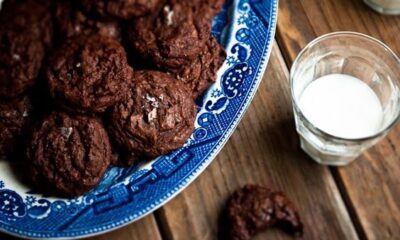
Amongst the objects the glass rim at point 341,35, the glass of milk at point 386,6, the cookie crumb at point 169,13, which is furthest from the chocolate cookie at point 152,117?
the glass of milk at point 386,6

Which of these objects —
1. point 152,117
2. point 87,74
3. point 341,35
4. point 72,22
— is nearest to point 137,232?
point 152,117

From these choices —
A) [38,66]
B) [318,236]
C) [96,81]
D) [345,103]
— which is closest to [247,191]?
[318,236]

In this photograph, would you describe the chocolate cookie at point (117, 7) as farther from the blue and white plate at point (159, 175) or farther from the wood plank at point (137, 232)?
the wood plank at point (137, 232)

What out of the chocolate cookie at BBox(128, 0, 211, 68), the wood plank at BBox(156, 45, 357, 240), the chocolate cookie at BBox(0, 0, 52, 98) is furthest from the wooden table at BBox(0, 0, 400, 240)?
the chocolate cookie at BBox(0, 0, 52, 98)

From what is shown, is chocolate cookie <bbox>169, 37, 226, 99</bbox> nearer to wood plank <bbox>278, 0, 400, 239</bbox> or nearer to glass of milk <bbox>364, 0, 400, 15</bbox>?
wood plank <bbox>278, 0, 400, 239</bbox>

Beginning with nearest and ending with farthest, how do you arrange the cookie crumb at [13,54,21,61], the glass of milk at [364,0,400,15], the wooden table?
the cookie crumb at [13,54,21,61], the wooden table, the glass of milk at [364,0,400,15]

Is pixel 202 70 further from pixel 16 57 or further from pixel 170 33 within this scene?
pixel 16 57
